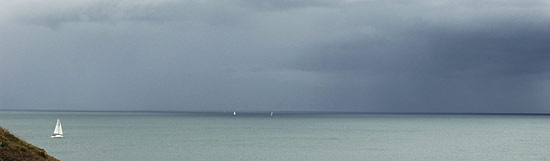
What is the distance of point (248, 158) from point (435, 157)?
26.2 m

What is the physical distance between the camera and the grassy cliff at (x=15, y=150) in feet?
91.8

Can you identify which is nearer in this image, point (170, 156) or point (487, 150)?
point (170, 156)

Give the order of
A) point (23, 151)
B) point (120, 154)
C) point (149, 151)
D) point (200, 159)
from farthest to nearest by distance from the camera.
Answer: point (149, 151)
point (120, 154)
point (200, 159)
point (23, 151)

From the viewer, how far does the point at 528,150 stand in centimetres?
9681

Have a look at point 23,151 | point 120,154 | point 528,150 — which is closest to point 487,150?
point 528,150

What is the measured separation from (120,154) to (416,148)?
47081 mm

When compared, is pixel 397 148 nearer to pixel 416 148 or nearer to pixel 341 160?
pixel 416 148

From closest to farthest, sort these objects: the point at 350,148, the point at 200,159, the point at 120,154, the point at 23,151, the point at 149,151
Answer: the point at 23,151 → the point at 200,159 → the point at 120,154 → the point at 149,151 → the point at 350,148

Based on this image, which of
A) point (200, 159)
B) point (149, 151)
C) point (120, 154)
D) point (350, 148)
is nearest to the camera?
point (200, 159)

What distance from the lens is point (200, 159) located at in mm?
75438

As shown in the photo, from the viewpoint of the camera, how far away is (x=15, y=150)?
94.9 feet

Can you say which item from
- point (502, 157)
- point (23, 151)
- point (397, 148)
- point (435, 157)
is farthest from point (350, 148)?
point (23, 151)

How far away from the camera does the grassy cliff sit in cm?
2798

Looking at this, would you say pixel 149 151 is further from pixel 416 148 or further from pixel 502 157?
pixel 502 157
